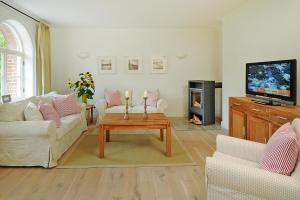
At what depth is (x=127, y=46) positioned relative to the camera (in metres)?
7.12

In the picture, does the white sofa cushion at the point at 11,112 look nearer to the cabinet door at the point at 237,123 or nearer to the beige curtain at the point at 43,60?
the beige curtain at the point at 43,60

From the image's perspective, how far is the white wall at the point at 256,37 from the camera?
340cm

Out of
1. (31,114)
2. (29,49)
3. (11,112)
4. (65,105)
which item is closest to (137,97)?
(65,105)

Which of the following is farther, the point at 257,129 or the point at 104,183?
the point at 257,129

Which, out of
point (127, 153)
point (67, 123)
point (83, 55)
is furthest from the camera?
point (83, 55)

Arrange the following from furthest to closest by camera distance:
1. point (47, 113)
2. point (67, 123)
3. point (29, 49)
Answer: point (29, 49), point (67, 123), point (47, 113)

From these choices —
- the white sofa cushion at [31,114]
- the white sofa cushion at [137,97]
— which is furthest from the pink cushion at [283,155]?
the white sofa cushion at [137,97]

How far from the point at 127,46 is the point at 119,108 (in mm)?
2044

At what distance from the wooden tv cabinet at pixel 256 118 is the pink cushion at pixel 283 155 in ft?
2.46

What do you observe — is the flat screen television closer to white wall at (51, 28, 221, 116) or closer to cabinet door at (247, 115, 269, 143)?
cabinet door at (247, 115, 269, 143)

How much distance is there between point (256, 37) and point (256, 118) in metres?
1.62

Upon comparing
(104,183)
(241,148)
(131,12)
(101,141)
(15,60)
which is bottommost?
(104,183)

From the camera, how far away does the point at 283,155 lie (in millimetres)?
1906

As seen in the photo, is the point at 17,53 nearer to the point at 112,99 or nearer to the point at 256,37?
the point at 112,99
